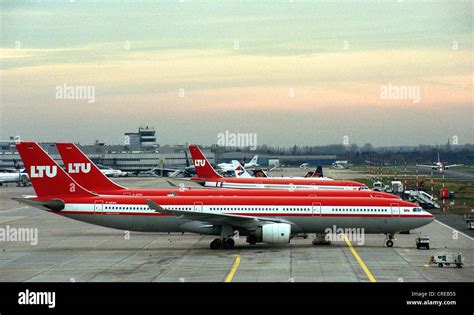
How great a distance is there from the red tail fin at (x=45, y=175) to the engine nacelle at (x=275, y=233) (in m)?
13.7

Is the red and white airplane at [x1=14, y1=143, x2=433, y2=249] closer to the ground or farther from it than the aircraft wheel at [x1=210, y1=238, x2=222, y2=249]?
farther from it

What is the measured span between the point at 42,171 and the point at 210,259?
16275 mm

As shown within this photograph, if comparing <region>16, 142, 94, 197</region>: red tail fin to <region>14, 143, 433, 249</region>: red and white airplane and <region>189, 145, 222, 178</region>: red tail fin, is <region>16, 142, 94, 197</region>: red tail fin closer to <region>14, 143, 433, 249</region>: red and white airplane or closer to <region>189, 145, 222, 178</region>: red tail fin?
<region>14, 143, 433, 249</region>: red and white airplane

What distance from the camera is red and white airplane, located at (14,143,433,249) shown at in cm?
5728

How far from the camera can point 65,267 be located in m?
48.2

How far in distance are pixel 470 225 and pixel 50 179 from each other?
127 ft

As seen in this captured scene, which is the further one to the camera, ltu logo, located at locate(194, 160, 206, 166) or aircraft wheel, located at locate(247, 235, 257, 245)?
ltu logo, located at locate(194, 160, 206, 166)

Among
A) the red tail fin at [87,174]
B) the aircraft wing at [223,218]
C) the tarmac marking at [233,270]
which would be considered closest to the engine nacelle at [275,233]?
the aircraft wing at [223,218]

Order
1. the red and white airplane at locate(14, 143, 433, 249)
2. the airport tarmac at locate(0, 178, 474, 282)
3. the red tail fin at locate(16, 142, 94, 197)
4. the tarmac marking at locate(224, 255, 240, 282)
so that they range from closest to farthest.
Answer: the tarmac marking at locate(224, 255, 240, 282) < the airport tarmac at locate(0, 178, 474, 282) < the red and white airplane at locate(14, 143, 433, 249) < the red tail fin at locate(16, 142, 94, 197)

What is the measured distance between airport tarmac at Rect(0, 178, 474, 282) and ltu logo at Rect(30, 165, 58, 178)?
5584 millimetres

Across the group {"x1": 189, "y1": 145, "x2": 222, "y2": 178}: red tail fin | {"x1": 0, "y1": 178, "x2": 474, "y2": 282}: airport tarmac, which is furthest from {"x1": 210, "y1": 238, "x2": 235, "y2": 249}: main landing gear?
{"x1": 189, "y1": 145, "x2": 222, "y2": 178}: red tail fin
